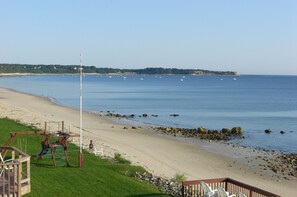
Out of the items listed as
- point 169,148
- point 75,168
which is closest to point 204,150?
point 169,148

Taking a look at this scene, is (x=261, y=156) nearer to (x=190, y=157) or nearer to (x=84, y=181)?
(x=190, y=157)

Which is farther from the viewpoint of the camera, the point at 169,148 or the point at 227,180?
the point at 169,148

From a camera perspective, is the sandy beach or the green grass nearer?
the green grass

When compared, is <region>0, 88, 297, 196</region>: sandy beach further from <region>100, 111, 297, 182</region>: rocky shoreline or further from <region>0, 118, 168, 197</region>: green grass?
<region>0, 118, 168, 197</region>: green grass

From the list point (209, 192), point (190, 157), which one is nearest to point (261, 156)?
point (190, 157)

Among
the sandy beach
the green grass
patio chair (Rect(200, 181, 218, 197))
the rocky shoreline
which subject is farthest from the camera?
the rocky shoreline

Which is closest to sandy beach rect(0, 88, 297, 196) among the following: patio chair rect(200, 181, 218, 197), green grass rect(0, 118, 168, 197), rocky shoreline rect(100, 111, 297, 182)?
rocky shoreline rect(100, 111, 297, 182)

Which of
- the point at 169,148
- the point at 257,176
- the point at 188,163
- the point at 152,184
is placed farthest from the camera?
the point at 169,148

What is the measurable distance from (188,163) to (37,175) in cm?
1482

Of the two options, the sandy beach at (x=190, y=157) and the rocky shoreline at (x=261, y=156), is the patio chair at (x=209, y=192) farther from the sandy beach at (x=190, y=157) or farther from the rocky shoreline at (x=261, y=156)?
the sandy beach at (x=190, y=157)

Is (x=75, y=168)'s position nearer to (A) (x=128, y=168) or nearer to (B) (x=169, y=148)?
(A) (x=128, y=168)

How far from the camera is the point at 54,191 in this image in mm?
16391

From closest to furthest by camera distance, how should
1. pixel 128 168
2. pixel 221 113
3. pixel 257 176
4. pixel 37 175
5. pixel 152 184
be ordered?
pixel 37 175 < pixel 152 184 < pixel 128 168 < pixel 257 176 < pixel 221 113

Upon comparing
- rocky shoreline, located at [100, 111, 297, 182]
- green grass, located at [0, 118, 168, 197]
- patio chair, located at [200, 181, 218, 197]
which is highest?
patio chair, located at [200, 181, 218, 197]
